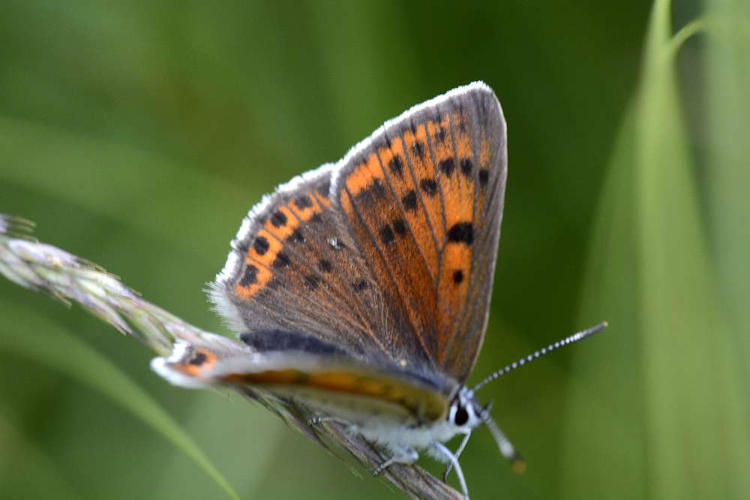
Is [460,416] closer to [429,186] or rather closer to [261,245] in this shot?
[429,186]

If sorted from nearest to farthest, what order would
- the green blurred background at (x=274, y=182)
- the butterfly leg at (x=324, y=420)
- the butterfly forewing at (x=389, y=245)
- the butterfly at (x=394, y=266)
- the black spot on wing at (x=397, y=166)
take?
1. the butterfly leg at (x=324, y=420)
2. the butterfly at (x=394, y=266)
3. the butterfly forewing at (x=389, y=245)
4. the black spot on wing at (x=397, y=166)
5. the green blurred background at (x=274, y=182)

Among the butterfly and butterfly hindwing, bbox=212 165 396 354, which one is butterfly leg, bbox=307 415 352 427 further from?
butterfly hindwing, bbox=212 165 396 354

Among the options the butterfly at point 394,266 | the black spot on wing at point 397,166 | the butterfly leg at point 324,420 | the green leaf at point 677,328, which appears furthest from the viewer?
the black spot on wing at point 397,166

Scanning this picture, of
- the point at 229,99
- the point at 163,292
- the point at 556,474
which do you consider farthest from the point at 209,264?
the point at 556,474

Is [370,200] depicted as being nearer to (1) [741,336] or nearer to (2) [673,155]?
(2) [673,155]

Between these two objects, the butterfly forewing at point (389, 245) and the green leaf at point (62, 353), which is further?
the green leaf at point (62, 353)

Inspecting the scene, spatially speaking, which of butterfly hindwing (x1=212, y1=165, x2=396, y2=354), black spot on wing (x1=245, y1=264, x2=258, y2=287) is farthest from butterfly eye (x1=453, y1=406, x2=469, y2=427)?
black spot on wing (x1=245, y1=264, x2=258, y2=287)

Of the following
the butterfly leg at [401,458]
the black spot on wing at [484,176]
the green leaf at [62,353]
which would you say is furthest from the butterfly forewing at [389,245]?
the green leaf at [62,353]

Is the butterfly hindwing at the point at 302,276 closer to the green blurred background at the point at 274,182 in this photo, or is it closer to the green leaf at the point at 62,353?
the green leaf at the point at 62,353
